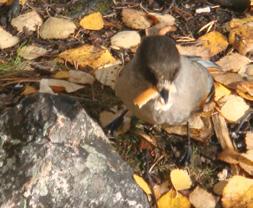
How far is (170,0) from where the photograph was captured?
12.9 ft

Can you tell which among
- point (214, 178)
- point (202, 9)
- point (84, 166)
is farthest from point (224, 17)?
point (84, 166)

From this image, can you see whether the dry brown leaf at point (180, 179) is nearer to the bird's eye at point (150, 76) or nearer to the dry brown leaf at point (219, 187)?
the dry brown leaf at point (219, 187)

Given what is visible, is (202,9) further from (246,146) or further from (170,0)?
(246,146)

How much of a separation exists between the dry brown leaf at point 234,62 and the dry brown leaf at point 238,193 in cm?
82

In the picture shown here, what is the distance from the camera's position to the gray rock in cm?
251

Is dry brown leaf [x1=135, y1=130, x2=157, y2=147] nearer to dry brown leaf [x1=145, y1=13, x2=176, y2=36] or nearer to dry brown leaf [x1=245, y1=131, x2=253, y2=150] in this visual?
dry brown leaf [x1=245, y1=131, x2=253, y2=150]

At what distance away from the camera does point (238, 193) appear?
2.91 meters

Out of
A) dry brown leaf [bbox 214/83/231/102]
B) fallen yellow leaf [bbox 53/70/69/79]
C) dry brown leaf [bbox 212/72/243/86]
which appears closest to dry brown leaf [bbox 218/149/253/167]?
dry brown leaf [bbox 214/83/231/102]

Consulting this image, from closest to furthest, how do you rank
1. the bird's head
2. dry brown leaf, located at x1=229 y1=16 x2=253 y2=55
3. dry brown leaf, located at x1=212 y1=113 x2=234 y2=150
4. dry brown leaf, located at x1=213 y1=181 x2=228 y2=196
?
1. the bird's head
2. dry brown leaf, located at x1=213 y1=181 x2=228 y2=196
3. dry brown leaf, located at x1=212 y1=113 x2=234 y2=150
4. dry brown leaf, located at x1=229 y1=16 x2=253 y2=55

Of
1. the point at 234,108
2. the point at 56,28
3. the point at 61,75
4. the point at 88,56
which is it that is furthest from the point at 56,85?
the point at 234,108

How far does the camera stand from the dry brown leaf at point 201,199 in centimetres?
292

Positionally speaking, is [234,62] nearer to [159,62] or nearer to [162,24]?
[162,24]

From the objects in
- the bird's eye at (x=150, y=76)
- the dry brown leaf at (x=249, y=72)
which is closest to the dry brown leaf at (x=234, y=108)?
the dry brown leaf at (x=249, y=72)

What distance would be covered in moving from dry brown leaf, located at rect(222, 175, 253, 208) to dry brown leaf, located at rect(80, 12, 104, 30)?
1247mm
